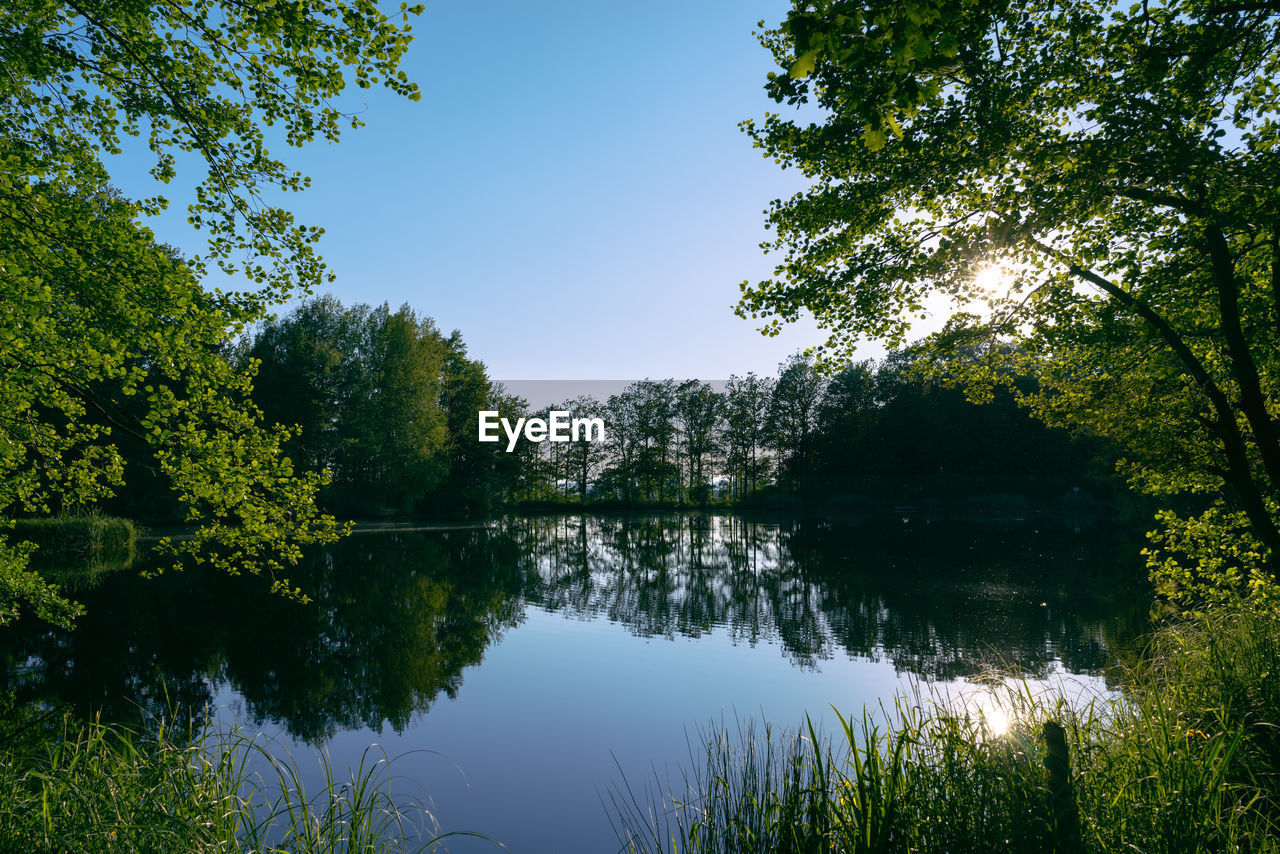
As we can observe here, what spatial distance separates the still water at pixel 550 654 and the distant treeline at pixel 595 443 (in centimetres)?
2124

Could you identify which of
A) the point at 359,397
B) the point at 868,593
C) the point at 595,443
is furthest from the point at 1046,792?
the point at 595,443

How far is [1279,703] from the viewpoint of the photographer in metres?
5.24

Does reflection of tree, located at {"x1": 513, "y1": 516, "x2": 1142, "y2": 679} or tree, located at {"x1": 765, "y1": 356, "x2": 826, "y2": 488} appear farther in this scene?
tree, located at {"x1": 765, "y1": 356, "x2": 826, "y2": 488}

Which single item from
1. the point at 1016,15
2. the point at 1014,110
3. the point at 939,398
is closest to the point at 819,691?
the point at 1014,110

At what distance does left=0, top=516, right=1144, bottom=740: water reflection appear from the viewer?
10930 millimetres

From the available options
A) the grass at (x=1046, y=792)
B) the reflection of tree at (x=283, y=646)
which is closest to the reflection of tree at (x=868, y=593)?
the grass at (x=1046, y=792)

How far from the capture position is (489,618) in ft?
55.1

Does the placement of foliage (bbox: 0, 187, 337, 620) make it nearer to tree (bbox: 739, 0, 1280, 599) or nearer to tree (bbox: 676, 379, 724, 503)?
tree (bbox: 739, 0, 1280, 599)

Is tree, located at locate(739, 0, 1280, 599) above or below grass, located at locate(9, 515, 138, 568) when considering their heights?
above

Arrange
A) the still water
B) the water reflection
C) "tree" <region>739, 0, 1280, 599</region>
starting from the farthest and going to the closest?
the water reflection < the still water < "tree" <region>739, 0, 1280, 599</region>

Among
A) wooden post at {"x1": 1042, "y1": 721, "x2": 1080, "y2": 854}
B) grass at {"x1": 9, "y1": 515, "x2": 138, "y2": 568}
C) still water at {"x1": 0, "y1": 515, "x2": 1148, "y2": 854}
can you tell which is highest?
wooden post at {"x1": 1042, "y1": 721, "x2": 1080, "y2": 854}

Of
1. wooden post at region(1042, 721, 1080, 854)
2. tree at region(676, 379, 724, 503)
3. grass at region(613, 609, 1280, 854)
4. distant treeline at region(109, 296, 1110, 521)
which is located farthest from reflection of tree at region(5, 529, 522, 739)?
tree at region(676, 379, 724, 503)

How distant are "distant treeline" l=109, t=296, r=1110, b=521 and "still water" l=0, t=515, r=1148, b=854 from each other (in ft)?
69.7

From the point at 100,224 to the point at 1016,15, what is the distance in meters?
9.28
